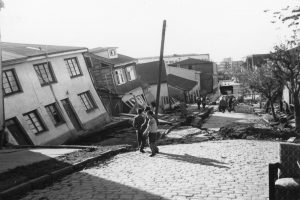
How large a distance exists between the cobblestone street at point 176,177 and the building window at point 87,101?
43.5ft

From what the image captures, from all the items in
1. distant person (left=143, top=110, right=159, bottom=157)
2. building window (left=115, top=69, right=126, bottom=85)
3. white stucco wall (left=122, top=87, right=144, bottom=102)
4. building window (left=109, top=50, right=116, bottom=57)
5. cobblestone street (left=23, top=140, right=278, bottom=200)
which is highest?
building window (left=109, top=50, right=116, bottom=57)

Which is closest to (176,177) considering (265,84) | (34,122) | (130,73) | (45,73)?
(34,122)

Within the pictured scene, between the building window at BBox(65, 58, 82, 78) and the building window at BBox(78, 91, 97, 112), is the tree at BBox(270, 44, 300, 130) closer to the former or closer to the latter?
the building window at BBox(78, 91, 97, 112)

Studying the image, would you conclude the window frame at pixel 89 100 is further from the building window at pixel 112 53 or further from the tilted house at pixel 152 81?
the tilted house at pixel 152 81

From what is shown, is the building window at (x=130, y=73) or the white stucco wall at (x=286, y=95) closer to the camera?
the white stucco wall at (x=286, y=95)

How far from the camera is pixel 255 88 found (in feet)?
95.1

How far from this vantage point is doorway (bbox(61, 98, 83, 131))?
72.4ft

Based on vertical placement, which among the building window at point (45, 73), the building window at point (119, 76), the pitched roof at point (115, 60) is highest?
the pitched roof at point (115, 60)

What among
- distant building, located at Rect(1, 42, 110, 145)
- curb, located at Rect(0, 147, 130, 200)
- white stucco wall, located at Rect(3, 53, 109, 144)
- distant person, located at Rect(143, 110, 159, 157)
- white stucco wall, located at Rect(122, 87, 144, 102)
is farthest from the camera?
white stucco wall, located at Rect(122, 87, 144, 102)

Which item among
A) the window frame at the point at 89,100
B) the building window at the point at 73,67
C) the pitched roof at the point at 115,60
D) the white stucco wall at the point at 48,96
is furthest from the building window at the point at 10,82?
the pitched roof at the point at 115,60

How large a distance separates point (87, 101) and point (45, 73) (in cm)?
447

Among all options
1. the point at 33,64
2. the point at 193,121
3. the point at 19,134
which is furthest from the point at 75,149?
the point at 193,121


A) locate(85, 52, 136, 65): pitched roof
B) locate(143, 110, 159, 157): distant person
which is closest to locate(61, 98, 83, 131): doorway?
locate(85, 52, 136, 65): pitched roof

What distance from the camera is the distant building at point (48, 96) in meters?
18.1
